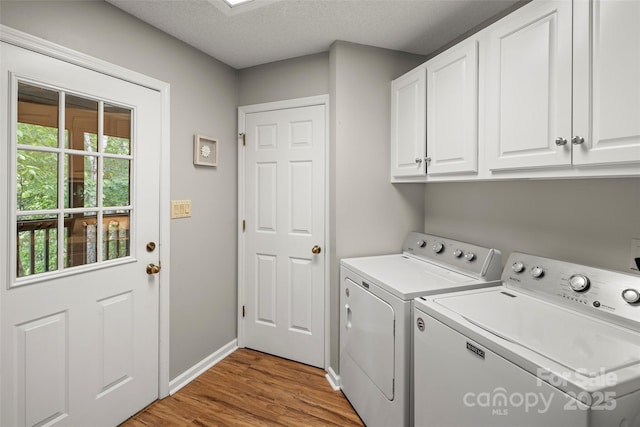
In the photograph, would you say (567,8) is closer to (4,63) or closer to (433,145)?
(433,145)

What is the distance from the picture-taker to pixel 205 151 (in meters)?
2.29

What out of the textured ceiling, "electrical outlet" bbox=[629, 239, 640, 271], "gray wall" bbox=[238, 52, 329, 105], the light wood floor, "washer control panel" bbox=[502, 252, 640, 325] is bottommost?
the light wood floor

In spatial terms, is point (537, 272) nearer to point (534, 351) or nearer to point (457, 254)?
point (457, 254)

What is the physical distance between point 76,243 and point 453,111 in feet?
7.04

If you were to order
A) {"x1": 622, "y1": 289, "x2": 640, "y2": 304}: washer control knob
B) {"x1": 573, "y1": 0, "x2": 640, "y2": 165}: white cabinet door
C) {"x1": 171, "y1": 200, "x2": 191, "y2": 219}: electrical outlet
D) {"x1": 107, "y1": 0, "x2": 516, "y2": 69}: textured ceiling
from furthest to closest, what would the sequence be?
{"x1": 171, "y1": 200, "x2": 191, "y2": 219}: electrical outlet, {"x1": 107, "y1": 0, "x2": 516, "y2": 69}: textured ceiling, {"x1": 622, "y1": 289, "x2": 640, "y2": 304}: washer control knob, {"x1": 573, "y1": 0, "x2": 640, "y2": 165}: white cabinet door

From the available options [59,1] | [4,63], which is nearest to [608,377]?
[4,63]

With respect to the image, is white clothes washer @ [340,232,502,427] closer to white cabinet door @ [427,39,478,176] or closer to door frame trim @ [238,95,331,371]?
door frame trim @ [238,95,331,371]

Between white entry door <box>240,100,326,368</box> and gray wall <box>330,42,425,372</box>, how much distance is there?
0.19 meters

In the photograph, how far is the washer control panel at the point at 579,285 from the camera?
1.07 m

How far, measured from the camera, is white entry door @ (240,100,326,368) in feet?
7.77

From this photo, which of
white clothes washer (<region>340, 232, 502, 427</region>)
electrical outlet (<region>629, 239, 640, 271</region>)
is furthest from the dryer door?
electrical outlet (<region>629, 239, 640, 271</region>)

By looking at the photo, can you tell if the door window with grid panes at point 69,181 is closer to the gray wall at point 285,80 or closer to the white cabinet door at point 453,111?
the gray wall at point 285,80

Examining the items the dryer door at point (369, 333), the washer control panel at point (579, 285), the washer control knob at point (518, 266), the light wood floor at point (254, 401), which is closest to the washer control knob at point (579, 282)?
the washer control panel at point (579, 285)

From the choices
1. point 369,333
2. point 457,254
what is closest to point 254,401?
point 369,333
